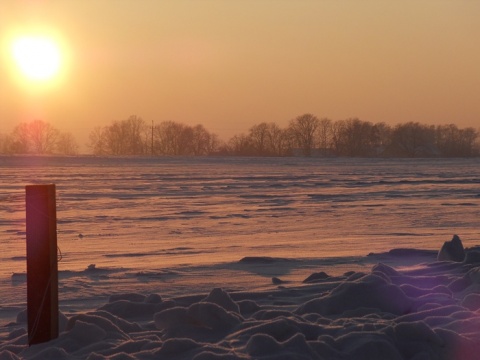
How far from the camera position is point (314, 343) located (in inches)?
202

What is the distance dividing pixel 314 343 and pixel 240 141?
11623 cm

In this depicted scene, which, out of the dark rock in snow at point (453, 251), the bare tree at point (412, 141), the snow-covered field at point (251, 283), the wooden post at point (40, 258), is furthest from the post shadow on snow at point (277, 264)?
the bare tree at point (412, 141)

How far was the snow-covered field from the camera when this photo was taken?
5.21 metres

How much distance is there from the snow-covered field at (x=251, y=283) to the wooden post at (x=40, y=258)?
173mm

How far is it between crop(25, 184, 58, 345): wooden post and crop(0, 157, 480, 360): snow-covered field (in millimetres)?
173

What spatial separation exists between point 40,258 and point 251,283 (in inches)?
136

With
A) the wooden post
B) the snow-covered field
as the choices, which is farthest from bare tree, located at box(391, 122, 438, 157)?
the wooden post

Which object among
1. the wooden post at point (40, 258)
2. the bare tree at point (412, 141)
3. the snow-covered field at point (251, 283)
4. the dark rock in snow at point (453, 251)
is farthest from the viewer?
the bare tree at point (412, 141)

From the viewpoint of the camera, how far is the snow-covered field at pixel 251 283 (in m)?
5.21

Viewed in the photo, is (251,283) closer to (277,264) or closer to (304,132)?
(277,264)

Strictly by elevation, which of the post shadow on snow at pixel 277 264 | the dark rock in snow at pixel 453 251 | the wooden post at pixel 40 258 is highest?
the wooden post at pixel 40 258

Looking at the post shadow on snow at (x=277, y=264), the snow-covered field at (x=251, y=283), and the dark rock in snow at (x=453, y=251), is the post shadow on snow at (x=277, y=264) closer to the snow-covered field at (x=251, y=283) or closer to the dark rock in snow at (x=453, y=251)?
the snow-covered field at (x=251, y=283)

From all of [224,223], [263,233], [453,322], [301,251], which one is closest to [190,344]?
[453,322]

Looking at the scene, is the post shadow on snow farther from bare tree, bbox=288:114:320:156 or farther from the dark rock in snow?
bare tree, bbox=288:114:320:156
